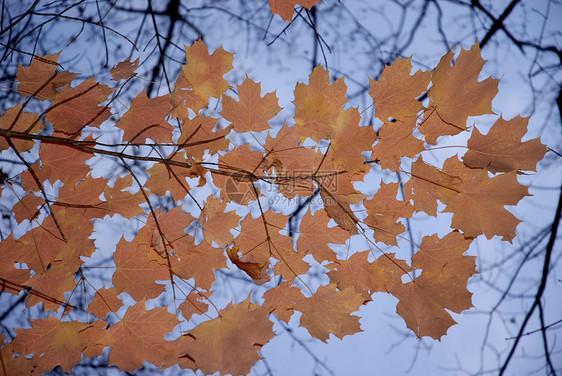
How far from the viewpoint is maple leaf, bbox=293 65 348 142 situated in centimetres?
114

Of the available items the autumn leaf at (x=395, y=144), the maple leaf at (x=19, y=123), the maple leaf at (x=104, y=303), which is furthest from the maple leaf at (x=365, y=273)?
the maple leaf at (x=19, y=123)

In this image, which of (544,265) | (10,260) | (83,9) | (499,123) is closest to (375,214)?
(499,123)

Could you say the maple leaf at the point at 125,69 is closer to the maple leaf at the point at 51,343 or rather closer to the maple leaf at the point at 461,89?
the maple leaf at the point at 51,343

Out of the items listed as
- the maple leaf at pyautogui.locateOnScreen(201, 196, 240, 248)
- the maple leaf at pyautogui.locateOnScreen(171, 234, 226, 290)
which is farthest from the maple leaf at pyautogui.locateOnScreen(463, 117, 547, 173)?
the maple leaf at pyautogui.locateOnScreen(171, 234, 226, 290)

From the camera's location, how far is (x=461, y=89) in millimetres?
1103

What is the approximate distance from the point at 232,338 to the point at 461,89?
977 millimetres

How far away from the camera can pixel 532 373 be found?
293 centimetres

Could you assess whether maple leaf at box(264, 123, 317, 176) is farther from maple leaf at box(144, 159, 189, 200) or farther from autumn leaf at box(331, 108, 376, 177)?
maple leaf at box(144, 159, 189, 200)

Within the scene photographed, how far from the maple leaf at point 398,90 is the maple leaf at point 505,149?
21 cm

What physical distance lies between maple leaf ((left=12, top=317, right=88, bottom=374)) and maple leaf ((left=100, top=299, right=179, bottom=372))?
98 millimetres

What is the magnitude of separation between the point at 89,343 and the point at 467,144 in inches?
56.3

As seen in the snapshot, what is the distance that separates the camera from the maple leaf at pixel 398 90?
113 centimetres

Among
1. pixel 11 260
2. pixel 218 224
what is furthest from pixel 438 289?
pixel 11 260

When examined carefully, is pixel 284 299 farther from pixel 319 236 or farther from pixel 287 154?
pixel 287 154
